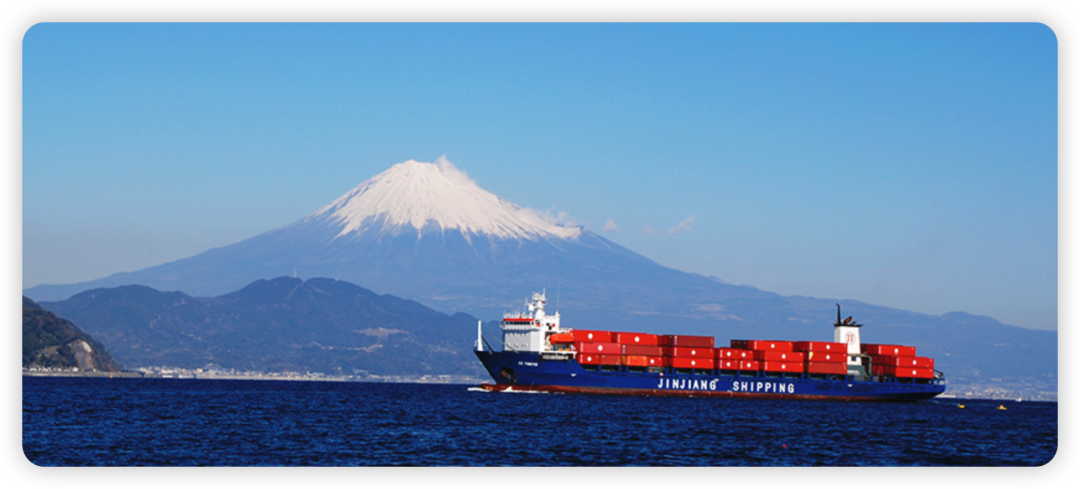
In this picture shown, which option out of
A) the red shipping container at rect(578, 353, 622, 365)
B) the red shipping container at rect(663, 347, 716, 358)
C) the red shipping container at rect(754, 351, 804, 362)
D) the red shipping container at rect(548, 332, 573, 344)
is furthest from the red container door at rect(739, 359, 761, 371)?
the red shipping container at rect(548, 332, 573, 344)

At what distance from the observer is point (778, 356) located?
324 ft

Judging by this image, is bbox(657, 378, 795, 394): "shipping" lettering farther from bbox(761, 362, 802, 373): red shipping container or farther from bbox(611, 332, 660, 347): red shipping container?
bbox(611, 332, 660, 347): red shipping container

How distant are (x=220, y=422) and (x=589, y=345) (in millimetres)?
37669

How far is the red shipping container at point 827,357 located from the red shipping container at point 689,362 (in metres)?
9.71

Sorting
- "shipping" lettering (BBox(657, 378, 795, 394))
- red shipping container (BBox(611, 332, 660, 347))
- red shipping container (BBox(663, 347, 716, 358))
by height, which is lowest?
"shipping" lettering (BBox(657, 378, 795, 394))

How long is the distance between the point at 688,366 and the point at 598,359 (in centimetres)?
870

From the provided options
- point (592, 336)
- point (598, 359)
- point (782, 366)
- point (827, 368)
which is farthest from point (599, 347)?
point (827, 368)

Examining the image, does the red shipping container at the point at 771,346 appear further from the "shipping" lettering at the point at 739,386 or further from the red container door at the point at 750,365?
the "shipping" lettering at the point at 739,386

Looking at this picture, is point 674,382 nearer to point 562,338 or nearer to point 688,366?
point 688,366

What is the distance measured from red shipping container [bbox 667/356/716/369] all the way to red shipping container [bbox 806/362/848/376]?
9.38 meters

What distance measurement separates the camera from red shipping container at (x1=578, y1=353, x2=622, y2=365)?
3617 inches
